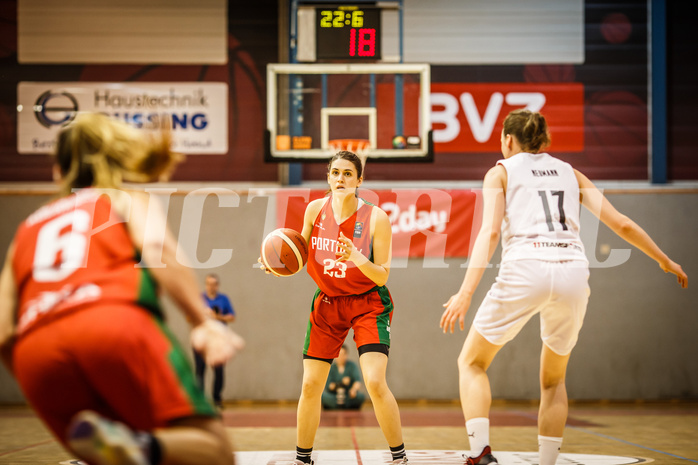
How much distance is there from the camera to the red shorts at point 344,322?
168 inches

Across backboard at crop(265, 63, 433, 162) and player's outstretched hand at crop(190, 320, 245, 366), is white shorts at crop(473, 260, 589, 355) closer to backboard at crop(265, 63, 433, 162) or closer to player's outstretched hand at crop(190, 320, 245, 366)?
player's outstretched hand at crop(190, 320, 245, 366)

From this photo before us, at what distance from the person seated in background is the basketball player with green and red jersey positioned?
4.89 meters

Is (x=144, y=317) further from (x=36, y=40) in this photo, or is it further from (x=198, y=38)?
(x=36, y=40)

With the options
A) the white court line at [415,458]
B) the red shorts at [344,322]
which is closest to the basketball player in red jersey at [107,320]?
the red shorts at [344,322]

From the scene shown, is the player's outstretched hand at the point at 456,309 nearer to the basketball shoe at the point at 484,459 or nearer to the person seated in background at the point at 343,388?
the basketball shoe at the point at 484,459

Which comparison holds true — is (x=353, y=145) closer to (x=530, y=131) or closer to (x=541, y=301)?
(x=530, y=131)

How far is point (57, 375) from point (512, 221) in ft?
8.50

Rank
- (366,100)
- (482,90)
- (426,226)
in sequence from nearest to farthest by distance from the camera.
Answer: (366,100)
(426,226)
(482,90)

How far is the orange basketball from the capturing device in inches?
179

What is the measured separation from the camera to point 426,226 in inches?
411

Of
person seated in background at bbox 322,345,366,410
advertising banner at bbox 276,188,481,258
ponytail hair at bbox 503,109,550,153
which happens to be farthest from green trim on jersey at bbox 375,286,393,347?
advertising banner at bbox 276,188,481,258

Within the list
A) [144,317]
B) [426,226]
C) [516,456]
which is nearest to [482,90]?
[426,226]

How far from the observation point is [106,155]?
7.07ft

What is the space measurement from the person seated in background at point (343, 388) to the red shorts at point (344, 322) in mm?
4895
